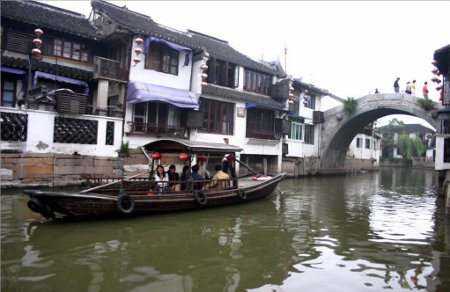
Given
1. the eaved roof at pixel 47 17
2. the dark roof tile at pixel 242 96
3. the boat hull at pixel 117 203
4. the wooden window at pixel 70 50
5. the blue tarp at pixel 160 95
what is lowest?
the boat hull at pixel 117 203

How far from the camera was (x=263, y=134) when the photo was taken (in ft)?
68.2

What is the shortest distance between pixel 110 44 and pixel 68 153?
561 centimetres

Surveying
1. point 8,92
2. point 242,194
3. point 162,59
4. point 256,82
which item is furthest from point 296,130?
point 8,92

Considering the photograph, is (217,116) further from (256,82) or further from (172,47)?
(172,47)

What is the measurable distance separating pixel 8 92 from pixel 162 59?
619 centimetres

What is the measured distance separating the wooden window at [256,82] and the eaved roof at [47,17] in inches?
331

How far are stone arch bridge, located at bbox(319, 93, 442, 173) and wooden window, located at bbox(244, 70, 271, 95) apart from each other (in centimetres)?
664

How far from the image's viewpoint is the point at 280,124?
69.9 feet

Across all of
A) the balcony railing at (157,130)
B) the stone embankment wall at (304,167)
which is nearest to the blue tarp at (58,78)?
the balcony railing at (157,130)

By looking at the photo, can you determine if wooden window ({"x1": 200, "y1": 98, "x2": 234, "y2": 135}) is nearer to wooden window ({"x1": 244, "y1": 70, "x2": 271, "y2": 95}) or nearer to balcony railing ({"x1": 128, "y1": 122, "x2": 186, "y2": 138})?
balcony railing ({"x1": 128, "y1": 122, "x2": 186, "y2": 138})

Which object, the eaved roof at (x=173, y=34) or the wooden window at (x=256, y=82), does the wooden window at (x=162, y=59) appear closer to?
the eaved roof at (x=173, y=34)

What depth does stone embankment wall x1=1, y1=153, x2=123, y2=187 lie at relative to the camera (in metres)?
11.6

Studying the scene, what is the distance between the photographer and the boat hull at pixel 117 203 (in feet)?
22.9

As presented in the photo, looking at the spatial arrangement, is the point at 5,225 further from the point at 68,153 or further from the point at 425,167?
the point at 425,167
